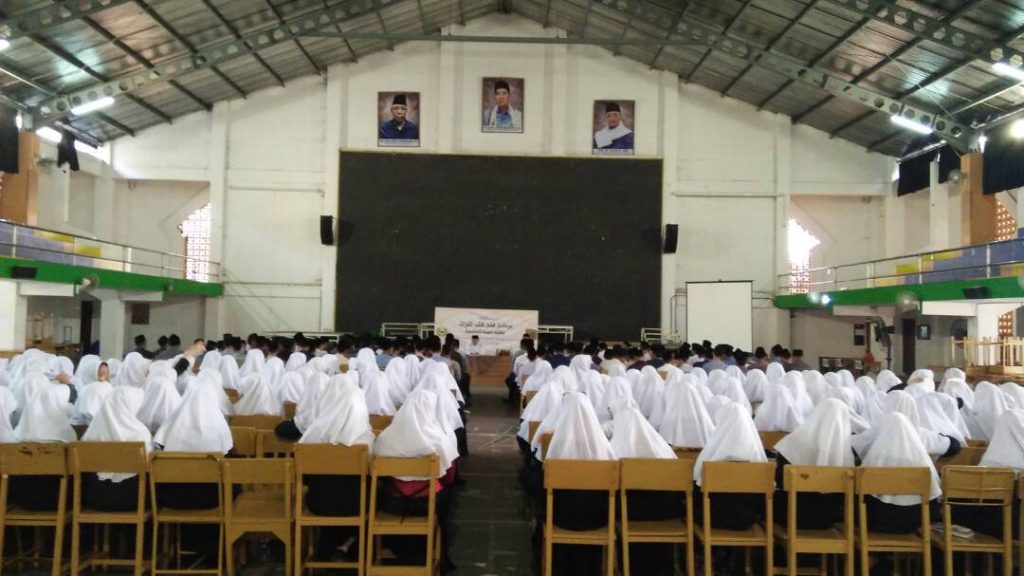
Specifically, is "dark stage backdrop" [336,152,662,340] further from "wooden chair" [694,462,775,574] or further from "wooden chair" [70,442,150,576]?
"wooden chair" [694,462,775,574]

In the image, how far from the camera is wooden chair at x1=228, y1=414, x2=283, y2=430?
6.49m

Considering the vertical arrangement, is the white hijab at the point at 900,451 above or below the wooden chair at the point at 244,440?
above

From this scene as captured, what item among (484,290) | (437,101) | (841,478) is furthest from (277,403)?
(437,101)

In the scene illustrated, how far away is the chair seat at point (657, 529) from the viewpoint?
4660 millimetres

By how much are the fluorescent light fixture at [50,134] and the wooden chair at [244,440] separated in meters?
16.4

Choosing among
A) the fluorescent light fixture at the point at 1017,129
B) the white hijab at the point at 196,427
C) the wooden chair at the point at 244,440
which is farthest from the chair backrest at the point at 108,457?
the fluorescent light fixture at the point at 1017,129

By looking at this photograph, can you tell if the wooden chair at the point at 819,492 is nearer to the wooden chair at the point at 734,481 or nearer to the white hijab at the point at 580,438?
the wooden chair at the point at 734,481

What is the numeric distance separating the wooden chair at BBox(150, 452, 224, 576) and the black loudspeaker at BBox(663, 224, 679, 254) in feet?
58.5

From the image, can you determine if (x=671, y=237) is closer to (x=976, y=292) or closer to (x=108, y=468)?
(x=976, y=292)

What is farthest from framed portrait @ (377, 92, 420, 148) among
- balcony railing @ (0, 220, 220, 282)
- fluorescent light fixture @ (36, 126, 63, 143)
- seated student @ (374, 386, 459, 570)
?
seated student @ (374, 386, 459, 570)

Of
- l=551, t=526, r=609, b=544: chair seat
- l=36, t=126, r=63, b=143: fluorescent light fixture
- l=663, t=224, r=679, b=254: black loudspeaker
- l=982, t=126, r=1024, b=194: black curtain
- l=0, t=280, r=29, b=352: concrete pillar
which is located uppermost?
l=36, t=126, r=63, b=143: fluorescent light fixture

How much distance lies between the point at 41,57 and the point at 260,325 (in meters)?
9.01

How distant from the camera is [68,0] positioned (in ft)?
44.8

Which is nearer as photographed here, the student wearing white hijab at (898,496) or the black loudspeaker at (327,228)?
the student wearing white hijab at (898,496)
